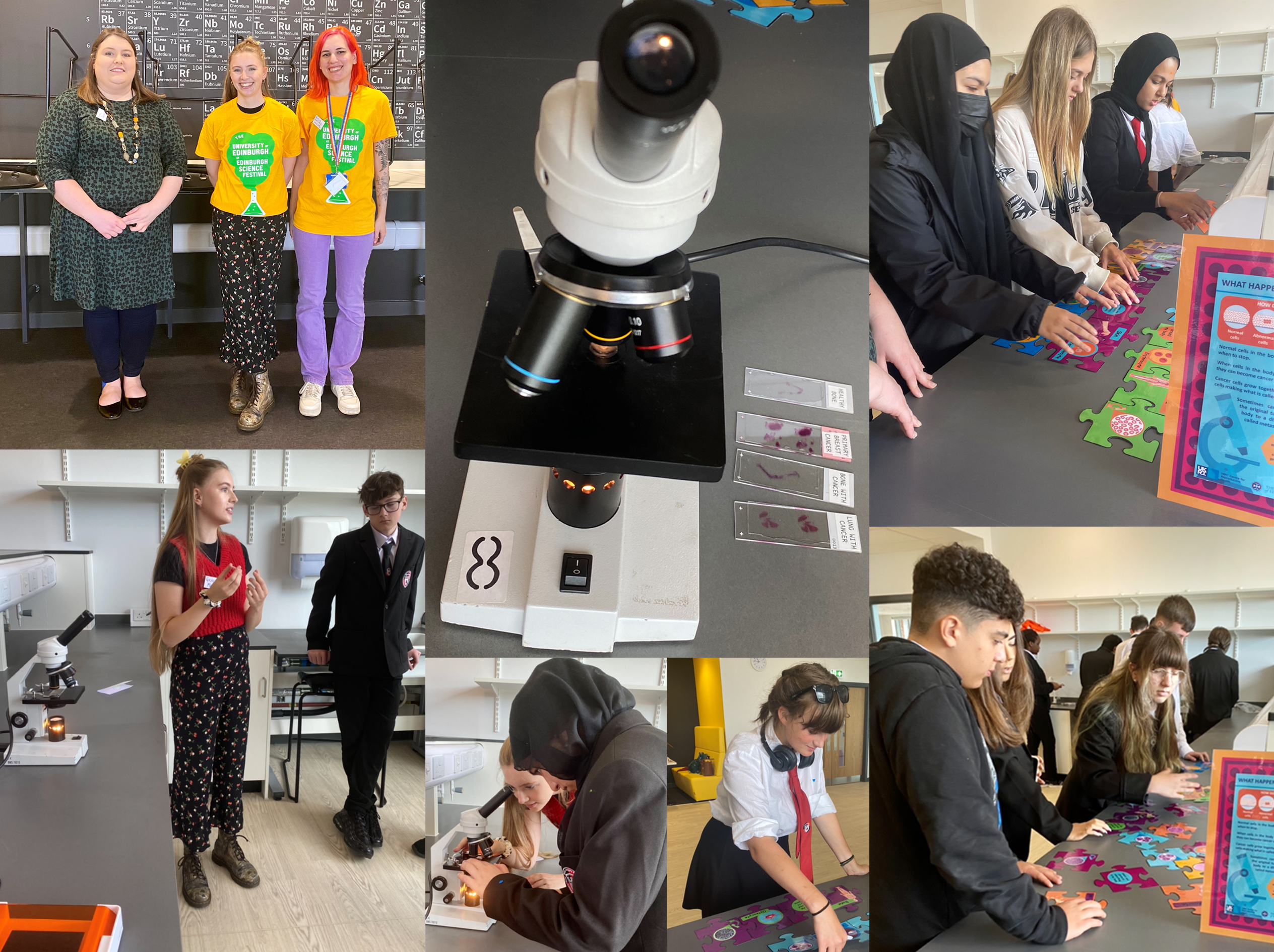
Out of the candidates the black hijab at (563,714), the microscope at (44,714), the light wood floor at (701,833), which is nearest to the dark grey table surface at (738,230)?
the black hijab at (563,714)

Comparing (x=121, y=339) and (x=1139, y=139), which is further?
(x=121, y=339)

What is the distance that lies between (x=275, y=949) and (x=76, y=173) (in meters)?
1.73

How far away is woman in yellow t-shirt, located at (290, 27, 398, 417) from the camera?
67.6 inches

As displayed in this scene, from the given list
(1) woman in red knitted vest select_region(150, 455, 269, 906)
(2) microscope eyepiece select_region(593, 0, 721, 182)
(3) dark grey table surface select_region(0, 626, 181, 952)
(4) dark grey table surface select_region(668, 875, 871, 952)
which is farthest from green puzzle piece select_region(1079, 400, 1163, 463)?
(3) dark grey table surface select_region(0, 626, 181, 952)

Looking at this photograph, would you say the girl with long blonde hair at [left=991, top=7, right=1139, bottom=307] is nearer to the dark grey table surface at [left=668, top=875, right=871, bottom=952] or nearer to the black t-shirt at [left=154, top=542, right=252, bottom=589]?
the dark grey table surface at [left=668, top=875, right=871, bottom=952]

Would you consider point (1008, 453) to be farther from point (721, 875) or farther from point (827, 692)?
point (721, 875)

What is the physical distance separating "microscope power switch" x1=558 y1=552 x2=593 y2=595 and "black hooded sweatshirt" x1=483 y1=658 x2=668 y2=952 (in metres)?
0.32

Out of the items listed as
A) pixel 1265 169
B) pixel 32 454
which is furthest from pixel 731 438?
pixel 32 454

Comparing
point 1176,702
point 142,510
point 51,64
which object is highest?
point 51,64

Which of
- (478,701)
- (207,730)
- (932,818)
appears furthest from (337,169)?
(932,818)

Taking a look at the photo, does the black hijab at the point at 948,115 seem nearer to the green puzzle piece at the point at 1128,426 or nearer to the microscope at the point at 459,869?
the green puzzle piece at the point at 1128,426

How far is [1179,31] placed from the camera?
1607 millimetres

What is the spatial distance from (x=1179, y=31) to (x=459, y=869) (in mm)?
2075

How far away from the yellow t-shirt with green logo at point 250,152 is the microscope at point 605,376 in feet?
1.90
